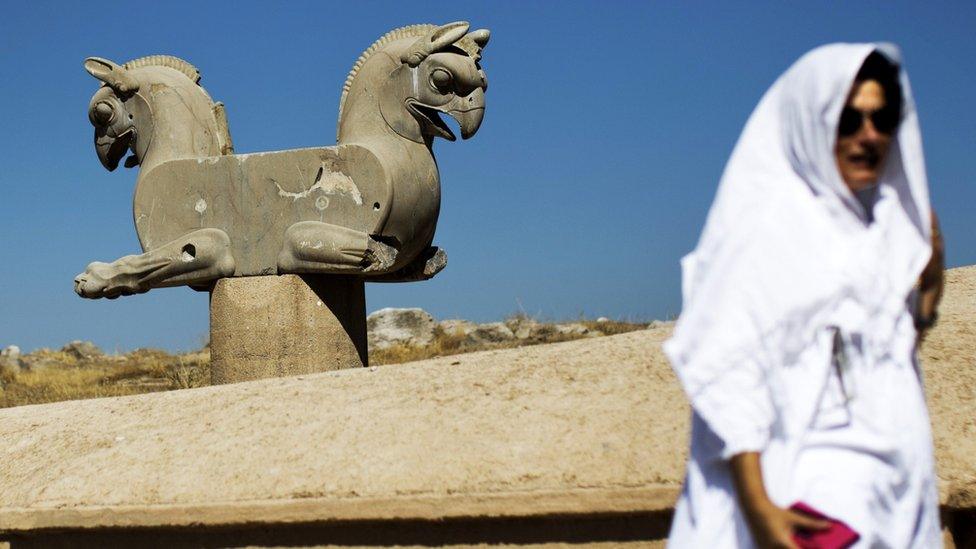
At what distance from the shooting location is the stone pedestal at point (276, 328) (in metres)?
7.55

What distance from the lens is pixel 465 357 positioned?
16.8ft

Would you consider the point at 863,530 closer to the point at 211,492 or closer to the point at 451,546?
the point at 451,546

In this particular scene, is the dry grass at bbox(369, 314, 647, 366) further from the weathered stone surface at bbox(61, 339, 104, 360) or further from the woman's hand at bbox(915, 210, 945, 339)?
the woman's hand at bbox(915, 210, 945, 339)

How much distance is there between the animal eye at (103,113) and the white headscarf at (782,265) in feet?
23.3

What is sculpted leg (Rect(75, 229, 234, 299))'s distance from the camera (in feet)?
25.3

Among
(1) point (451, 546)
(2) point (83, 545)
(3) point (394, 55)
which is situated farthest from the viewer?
(3) point (394, 55)

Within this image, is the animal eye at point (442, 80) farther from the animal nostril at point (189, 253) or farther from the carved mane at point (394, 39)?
the animal nostril at point (189, 253)

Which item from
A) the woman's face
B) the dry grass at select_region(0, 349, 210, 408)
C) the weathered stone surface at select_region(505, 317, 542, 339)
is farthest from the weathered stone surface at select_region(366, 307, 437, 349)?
the woman's face

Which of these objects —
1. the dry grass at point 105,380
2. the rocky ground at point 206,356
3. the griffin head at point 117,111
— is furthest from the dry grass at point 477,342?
the griffin head at point 117,111

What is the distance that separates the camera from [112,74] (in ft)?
27.3

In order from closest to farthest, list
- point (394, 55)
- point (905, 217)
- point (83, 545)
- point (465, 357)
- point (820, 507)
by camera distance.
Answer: point (820, 507), point (905, 217), point (83, 545), point (465, 357), point (394, 55)

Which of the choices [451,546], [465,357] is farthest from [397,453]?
[465,357]

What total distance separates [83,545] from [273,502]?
91 centimetres

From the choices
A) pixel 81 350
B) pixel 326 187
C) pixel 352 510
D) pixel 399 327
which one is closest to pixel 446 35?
pixel 326 187
